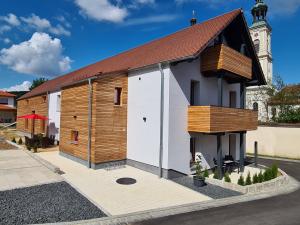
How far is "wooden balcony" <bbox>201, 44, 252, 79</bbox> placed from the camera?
14.1 m

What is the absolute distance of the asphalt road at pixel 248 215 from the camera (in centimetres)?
857

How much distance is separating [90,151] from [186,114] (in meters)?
5.95

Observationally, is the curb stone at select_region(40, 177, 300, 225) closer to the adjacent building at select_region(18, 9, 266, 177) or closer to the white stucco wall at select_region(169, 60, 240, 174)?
the adjacent building at select_region(18, 9, 266, 177)

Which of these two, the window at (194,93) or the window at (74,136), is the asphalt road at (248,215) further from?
the window at (74,136)

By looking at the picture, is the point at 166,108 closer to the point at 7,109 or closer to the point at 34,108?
the point at 34,108

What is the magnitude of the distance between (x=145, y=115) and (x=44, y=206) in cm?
758

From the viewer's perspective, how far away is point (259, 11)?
50844 mm

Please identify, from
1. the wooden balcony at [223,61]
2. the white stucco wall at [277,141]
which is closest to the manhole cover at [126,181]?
the wooden balcony at [223,61]

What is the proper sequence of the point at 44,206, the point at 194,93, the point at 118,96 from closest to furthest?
the point at 44,206
the point at 194,93
the point at 118,96

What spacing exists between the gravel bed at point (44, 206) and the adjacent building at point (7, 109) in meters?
44.3

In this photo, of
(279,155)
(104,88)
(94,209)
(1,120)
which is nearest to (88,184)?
(94,209)

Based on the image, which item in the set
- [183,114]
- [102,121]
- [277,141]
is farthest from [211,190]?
[277,141]

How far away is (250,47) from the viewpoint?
18.0 m

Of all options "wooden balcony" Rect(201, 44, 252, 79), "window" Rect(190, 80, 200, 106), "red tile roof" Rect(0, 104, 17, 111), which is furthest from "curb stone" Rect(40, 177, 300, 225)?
"red tile roof" Rect(0, 104, 17, 111)
